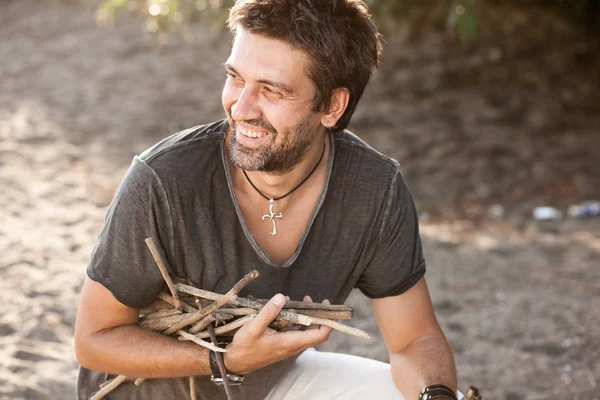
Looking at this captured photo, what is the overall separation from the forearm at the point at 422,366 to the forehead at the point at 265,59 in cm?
93

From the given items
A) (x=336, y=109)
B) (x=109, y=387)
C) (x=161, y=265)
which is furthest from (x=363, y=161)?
(x=109, y=387)

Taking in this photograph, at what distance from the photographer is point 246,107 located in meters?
2.29

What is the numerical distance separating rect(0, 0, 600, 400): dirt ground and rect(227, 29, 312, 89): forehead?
5.76 feet

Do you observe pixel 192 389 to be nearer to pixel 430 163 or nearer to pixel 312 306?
pixel 312 306

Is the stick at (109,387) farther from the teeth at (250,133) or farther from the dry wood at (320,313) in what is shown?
the teeth at (250,133)

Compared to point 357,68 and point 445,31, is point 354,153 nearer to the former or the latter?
point 357,68

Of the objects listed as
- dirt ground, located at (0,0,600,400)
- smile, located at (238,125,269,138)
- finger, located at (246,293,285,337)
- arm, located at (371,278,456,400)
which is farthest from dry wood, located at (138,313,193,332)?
dirt ground, located at (0,0,600,400)

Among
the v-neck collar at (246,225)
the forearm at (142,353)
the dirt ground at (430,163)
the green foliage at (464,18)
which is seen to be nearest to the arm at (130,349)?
the forearm at (142,353)

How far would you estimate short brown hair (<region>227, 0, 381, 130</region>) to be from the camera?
2.29 meters

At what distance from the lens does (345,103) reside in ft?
8.32

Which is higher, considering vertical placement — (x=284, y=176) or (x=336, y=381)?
(x=284, y=176)

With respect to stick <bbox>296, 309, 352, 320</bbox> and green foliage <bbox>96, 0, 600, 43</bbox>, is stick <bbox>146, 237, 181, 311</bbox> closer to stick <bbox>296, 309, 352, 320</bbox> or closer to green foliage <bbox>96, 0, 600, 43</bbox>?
stick <bbox>296, 309, 352, 320</bbox>

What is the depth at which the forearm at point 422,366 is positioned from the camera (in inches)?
95.0

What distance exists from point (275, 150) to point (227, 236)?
0.30 meters
